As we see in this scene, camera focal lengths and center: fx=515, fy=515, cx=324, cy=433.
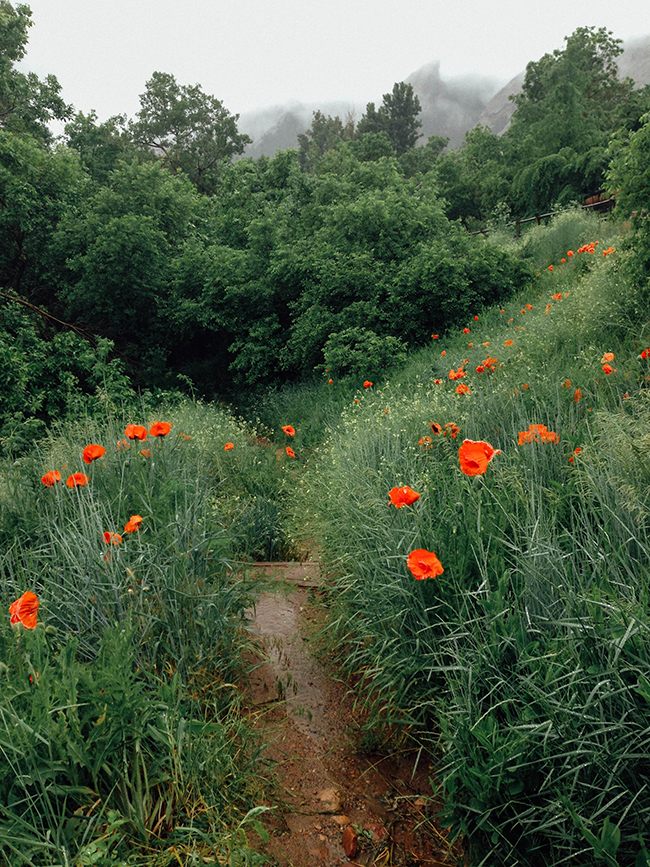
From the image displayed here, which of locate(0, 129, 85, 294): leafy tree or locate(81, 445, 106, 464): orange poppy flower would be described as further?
locate(0, 129, 85, 294): leafy tree

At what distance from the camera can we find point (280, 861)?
5.32ft

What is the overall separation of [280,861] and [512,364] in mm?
4385

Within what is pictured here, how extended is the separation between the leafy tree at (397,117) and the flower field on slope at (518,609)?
53.2 metres

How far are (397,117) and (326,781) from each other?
57.9 m

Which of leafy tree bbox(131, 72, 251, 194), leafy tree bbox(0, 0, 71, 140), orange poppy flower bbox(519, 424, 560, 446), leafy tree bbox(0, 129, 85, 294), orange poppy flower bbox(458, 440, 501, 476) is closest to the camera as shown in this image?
orange poppy flower bbox(458, 440, 501, 476)

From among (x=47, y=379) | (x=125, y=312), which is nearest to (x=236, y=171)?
(x=125, y=312)

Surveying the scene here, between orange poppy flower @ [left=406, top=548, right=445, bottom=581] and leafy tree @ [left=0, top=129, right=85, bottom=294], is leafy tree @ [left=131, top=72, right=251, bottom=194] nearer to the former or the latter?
leafy tree @ [left=0, top=129, right=85, bottom=294]

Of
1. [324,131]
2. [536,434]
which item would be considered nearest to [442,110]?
[324,131]

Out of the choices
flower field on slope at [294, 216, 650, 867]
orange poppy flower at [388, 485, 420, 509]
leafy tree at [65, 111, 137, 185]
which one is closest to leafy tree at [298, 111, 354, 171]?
leafy tree at [65, 111, 137, 185]

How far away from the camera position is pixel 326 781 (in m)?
1.99

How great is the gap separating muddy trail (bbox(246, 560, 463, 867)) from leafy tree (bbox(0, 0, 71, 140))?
1622cm

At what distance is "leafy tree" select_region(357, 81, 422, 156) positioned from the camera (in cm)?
4925

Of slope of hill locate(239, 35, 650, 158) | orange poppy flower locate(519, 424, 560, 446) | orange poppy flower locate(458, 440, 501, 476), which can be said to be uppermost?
slope of hill locate(239, 35, 650, 158)

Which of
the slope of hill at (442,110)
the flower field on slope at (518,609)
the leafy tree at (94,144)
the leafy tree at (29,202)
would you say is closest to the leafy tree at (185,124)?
the leafy tree at (94,144)
